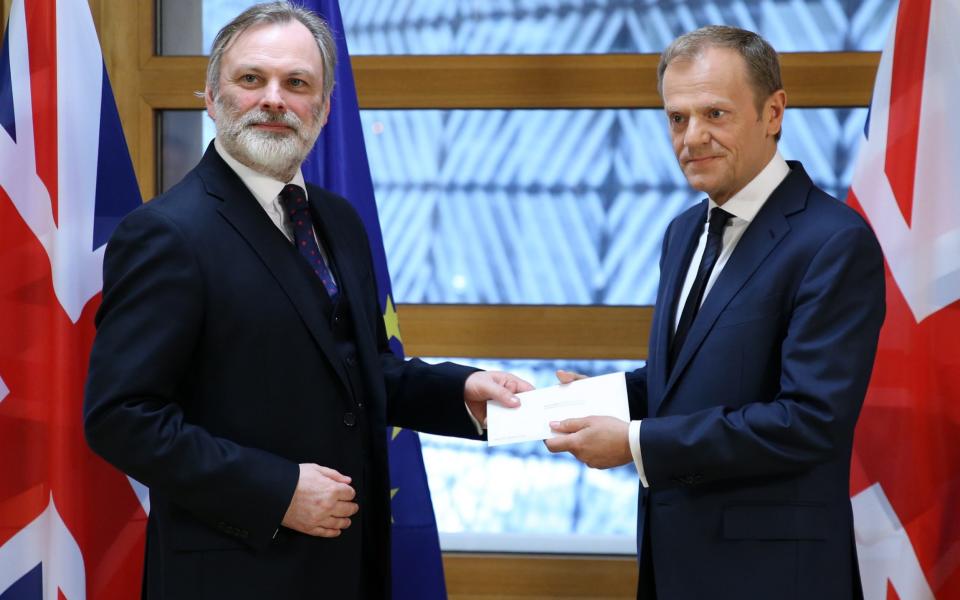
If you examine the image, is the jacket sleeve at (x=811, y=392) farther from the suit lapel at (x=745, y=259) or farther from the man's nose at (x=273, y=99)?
the man's nose at (x=273, y=99)

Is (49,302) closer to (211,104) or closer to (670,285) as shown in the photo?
(211,104)

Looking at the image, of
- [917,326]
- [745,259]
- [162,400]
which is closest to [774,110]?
[745,259]

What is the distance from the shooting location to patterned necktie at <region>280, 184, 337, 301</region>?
186cm

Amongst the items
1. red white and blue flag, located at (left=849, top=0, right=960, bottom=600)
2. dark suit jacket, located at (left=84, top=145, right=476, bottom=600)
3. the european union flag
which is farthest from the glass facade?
dark suit jacket, located at (left=84, top=145, right=476, bottom=600)

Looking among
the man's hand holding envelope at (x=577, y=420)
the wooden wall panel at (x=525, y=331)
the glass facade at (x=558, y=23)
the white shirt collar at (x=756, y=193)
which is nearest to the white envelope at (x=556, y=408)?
the man's hand holding envelope at (x=577, y=420)

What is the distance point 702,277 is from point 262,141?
869mm

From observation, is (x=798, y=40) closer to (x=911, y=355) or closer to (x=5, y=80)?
(x=911, y=355)

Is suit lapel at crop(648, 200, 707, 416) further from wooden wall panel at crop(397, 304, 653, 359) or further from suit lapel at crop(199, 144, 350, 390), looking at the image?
wooden wall panel at crop(397, 304, 653, 359)

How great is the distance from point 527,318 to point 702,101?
1166 millimetres

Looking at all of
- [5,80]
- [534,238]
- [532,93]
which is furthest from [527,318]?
[5,80]

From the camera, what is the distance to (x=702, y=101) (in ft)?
6.15

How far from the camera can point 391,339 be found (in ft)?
8.41

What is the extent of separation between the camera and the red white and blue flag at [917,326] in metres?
2.21

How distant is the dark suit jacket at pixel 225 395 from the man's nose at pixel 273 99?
132 mm
